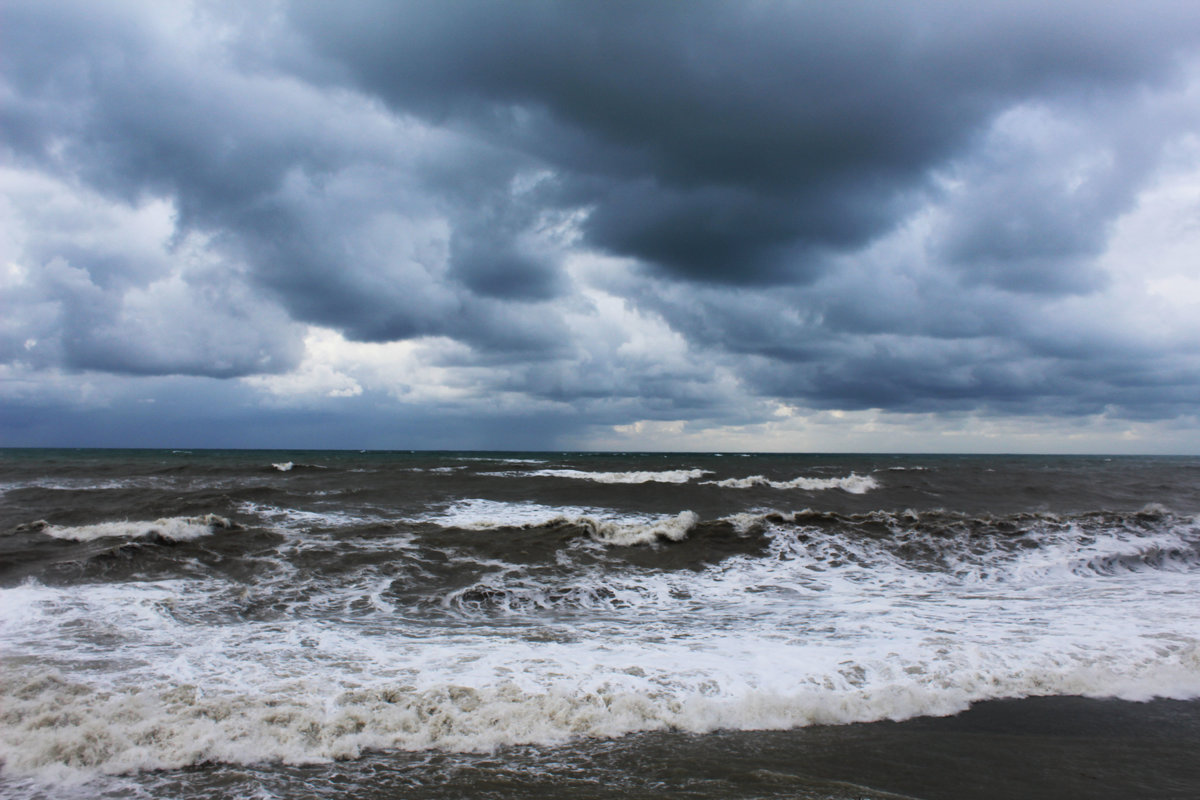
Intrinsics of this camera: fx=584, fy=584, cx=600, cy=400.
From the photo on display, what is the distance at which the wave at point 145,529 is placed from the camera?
15.2 metres

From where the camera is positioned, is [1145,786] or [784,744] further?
[784,744]

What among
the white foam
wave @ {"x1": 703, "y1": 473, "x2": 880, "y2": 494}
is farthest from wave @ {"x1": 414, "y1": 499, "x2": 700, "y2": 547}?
wave @ {"x1": 703, "y1": 473, "x2": 880, "y2": 494}

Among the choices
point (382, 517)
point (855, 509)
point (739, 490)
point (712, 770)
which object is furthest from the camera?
point (739, 490)

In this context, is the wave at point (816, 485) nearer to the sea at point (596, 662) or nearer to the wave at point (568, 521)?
the wave at point (568, 521)

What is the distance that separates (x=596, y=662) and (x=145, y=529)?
1473 cm

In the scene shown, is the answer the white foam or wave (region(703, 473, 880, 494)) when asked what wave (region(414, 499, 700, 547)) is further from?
wave (region(703, 473, 880, 494))

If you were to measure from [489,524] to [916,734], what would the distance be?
46.7ft

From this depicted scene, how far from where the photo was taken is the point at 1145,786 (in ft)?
15.9

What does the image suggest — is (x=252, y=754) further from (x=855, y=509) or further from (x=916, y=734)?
(x=855, y=509)

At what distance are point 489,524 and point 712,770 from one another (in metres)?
14.1

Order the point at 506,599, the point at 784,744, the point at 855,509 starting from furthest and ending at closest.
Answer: the point at 855,509, the point at 506,599, the point at 784,744

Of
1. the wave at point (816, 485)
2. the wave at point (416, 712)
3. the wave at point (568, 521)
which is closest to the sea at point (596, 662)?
the wave at point (416, 712)

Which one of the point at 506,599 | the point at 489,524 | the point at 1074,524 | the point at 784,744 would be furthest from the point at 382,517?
the point at 1074,524

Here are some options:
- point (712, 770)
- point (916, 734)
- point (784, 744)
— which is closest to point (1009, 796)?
point (916, 734)
